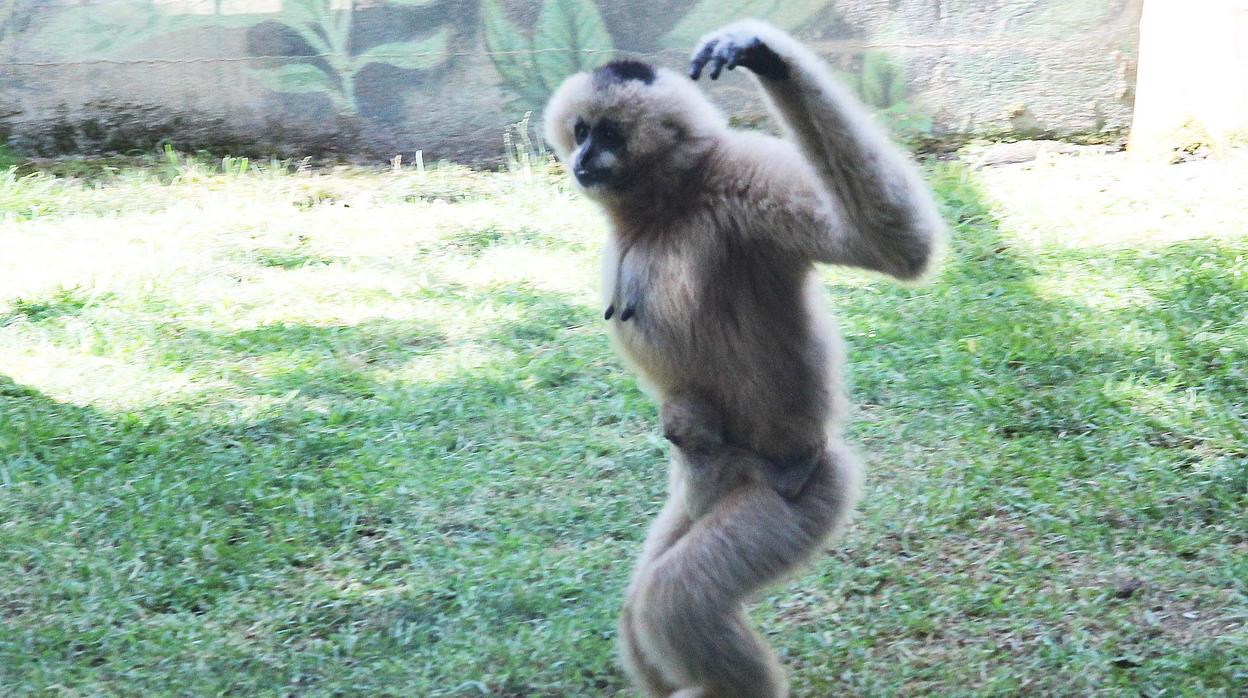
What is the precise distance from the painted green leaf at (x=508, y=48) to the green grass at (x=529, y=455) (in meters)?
1.31

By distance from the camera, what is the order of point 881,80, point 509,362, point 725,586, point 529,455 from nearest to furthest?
point 725,586
point 529,455
point 509,362
point 881,80

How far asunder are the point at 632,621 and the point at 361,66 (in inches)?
241

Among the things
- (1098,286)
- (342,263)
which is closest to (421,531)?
(342,263)

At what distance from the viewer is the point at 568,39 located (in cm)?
838

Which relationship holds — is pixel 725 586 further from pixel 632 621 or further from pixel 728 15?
pixel 728 15

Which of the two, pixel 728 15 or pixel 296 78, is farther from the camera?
pixel 296 78

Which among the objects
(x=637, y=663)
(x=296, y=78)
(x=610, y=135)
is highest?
(x=610, y=135)

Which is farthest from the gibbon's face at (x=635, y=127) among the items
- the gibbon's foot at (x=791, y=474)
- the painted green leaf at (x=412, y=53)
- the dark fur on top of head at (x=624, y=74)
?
the painted green leaf at (x=412, y=53)

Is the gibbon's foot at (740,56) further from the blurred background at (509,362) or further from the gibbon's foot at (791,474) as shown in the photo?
the blurred background at (509,362)

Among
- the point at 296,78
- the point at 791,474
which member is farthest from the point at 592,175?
the point at 296,78

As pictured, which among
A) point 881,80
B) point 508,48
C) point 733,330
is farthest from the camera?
point 508,48

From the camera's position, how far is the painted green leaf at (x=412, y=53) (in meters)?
8.45

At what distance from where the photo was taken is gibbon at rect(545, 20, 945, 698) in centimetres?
307

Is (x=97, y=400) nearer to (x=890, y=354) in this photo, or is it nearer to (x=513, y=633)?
(x=513, y=633)
